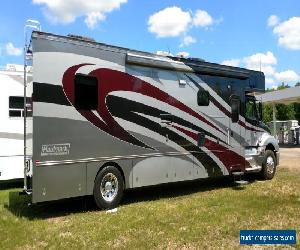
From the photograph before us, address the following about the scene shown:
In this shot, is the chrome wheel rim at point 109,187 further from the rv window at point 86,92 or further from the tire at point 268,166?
the tire at point 268,166

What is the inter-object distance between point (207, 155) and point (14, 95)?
5419 millimetres

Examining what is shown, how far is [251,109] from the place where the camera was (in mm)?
14289

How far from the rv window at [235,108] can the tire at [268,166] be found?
1.99 meters

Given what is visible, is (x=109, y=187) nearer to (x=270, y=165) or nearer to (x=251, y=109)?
(x=251, y=109)

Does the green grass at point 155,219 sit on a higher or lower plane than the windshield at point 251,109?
lower

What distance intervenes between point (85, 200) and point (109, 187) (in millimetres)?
937

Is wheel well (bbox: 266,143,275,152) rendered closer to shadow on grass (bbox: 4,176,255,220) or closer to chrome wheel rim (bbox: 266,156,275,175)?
chrome wheel rim (bbox: 266,156,275,175)

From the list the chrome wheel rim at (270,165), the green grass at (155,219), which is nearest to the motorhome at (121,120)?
the green grass at (155,219)

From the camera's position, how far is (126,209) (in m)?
10.0

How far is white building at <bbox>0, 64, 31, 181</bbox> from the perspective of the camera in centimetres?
1272

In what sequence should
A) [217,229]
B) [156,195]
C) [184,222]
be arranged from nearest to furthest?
[217,229] < [184,222] < [156,195]

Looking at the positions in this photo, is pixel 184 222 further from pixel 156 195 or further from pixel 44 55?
pixel 44 55

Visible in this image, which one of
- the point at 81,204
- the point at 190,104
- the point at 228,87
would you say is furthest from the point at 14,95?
the point at 228,87

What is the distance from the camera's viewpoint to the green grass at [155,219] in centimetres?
751
